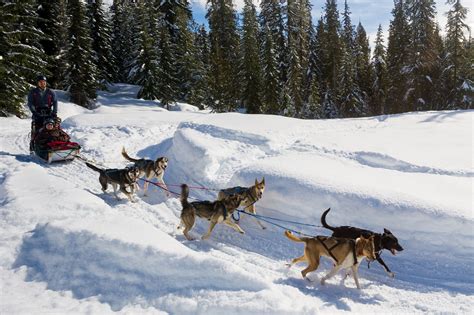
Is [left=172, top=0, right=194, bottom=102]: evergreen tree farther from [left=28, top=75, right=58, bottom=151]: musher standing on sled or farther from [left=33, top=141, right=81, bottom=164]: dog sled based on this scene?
[left=33, top=141, right=81, bottom=164]: dog sled

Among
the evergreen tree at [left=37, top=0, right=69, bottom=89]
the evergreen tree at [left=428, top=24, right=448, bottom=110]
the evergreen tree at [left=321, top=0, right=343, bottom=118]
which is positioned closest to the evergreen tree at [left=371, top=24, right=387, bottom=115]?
the evergreen tree at [left=321, top=0, right=343, bottom=118]

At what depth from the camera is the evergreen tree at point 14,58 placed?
65.2ft

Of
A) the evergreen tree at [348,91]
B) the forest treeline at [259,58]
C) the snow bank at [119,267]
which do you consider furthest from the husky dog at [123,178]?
the evergreen tree at [348,91]

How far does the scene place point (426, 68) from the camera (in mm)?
32781

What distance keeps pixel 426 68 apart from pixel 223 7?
23.5 meters

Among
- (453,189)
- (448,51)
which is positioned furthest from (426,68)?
(453,189)

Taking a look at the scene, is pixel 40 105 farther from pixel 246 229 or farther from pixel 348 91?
pixel 348 91

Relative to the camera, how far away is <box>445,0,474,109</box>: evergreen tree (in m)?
30.5

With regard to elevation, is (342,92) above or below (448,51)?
below

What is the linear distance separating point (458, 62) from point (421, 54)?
116 inches

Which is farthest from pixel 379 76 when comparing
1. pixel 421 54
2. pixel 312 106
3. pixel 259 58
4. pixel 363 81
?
pixel 259 58

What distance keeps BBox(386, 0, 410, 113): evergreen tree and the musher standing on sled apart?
99.6 feet

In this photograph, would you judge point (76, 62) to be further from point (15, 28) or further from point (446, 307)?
point (446, 307)

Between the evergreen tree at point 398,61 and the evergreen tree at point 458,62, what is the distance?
3.50 m
